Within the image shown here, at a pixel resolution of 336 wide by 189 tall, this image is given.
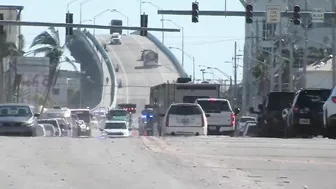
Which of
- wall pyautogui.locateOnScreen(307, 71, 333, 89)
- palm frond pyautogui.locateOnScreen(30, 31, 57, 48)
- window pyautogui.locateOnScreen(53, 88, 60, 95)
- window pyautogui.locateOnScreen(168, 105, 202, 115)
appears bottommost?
window pyautogui.locateOnScreen(53, 88, 60, 95)

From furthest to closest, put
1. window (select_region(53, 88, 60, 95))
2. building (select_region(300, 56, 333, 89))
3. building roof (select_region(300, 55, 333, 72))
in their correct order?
window (select_region(53, 88, 60, 95))
building roof (select_region(300, 55, 333, 72))
building (select_region(300, 56, 333, 89))

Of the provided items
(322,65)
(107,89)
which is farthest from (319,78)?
(107,89)

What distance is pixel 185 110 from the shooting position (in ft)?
124

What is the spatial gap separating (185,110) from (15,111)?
7339 mm

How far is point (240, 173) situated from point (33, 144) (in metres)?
8.10

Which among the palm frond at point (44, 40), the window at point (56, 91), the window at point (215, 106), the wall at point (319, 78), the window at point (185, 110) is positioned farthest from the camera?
the window at point (56, 91)

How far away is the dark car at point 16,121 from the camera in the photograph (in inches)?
1511

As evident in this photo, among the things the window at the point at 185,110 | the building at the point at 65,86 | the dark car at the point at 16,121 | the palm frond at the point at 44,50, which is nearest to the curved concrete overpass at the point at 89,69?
the building at the point at 65,86

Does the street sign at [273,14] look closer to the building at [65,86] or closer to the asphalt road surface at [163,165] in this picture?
the asphalt road surface at [163,165]

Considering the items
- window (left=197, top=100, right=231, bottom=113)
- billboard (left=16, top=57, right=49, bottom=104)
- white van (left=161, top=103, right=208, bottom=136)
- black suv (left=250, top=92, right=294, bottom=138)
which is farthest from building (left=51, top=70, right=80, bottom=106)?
black suv (left=250, top=92, right=294, bottom=138)

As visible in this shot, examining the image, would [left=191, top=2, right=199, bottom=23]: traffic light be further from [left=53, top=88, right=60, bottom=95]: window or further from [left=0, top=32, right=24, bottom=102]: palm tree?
[left=53, top=88, right=60, bottom=95]: window

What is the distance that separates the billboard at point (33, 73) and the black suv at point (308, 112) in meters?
69.7

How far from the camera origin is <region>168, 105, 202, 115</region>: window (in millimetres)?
37562

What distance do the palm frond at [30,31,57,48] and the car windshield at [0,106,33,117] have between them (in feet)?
192
